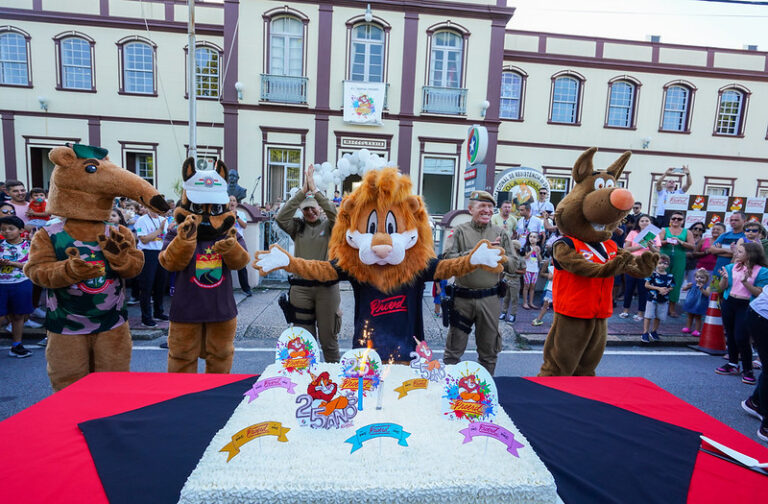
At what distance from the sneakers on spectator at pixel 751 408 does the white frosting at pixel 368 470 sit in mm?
3871

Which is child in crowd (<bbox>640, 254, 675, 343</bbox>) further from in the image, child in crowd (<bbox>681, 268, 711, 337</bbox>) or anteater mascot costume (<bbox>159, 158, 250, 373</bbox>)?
anteater mascot costume (<bbox>159, 158, 250, 373</bbox>)

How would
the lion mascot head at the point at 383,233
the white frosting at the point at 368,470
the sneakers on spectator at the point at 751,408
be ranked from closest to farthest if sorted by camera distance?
the white frosting at the point at 368,470
the lion mascot head at the point at 383,233
the sneakers on spectator at the point at 751,408

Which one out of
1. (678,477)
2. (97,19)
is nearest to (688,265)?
(678,477)

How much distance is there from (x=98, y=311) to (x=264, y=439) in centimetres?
200

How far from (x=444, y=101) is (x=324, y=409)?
43.7 feet

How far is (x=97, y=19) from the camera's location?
13250 mm

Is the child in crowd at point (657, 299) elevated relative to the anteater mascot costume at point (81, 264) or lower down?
lower down

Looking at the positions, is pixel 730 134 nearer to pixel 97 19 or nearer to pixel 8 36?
pixel 97 19

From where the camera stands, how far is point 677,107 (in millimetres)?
15055

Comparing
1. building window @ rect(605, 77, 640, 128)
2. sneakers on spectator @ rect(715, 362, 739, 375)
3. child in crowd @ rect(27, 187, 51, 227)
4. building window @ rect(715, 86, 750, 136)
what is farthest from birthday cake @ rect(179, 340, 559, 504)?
building window @ rect(715, 86, 750, 136)

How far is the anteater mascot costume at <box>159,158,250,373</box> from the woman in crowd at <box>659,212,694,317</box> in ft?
24.4

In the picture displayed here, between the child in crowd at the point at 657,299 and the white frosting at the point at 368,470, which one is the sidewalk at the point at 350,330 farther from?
the white frosting at the point at 368,470

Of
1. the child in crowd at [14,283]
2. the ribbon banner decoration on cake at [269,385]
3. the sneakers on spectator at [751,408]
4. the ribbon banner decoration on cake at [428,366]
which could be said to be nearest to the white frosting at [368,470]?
the ribbon banner decoration on cake at [269,385]

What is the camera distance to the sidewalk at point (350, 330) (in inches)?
221
